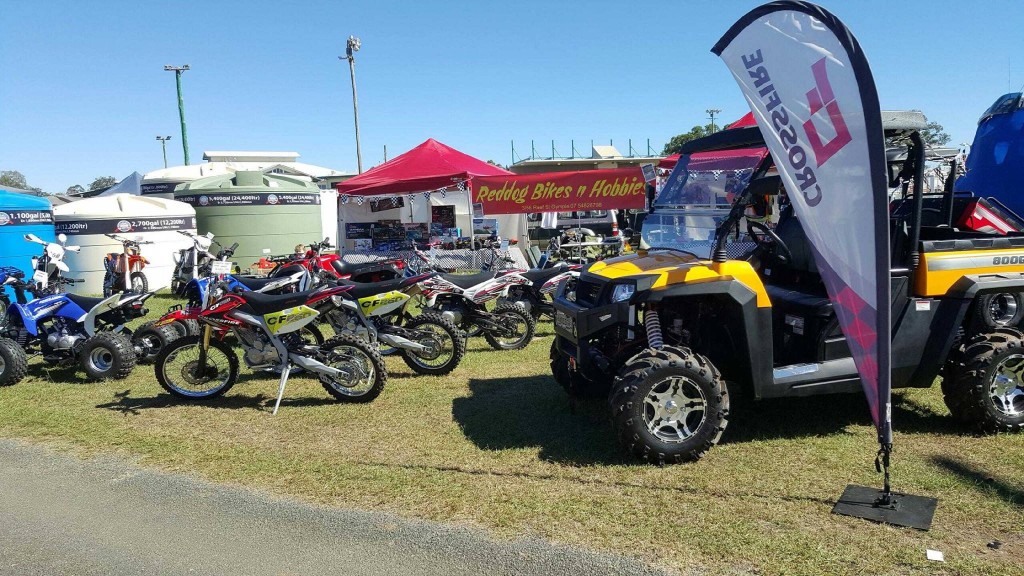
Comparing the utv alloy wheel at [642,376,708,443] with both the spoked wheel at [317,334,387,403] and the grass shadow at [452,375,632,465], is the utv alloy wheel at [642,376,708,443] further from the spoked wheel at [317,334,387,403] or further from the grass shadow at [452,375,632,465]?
the spoked wheel at [317,334,387,403]

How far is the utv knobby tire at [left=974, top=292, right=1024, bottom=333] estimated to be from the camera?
16.4ft

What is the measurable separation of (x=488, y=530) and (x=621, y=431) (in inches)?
44.4

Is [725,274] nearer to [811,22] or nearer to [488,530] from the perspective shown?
[811,22]

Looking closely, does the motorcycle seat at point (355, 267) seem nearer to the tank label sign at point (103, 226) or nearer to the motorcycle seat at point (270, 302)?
the motorcycle seat at point (270, 302)

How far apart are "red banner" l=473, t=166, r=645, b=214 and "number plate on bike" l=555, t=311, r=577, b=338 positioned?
8.63m

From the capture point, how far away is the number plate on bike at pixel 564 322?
4.97 meters

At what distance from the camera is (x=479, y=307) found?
848 cm

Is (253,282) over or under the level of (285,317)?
over

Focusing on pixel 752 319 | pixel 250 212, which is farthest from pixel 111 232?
pixel 752 319

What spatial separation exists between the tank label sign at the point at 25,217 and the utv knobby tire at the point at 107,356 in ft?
36.0

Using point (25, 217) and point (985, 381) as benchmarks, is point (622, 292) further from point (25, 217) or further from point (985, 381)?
point (25, 217)

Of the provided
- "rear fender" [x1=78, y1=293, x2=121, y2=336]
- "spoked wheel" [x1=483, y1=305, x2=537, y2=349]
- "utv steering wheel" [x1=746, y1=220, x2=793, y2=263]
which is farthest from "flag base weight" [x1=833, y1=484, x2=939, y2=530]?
"rear fender" [x1=78, y1=293, x2=121, y2=336]

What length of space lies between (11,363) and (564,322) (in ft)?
19.8

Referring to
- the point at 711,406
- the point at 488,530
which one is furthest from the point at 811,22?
the point at 488,530
